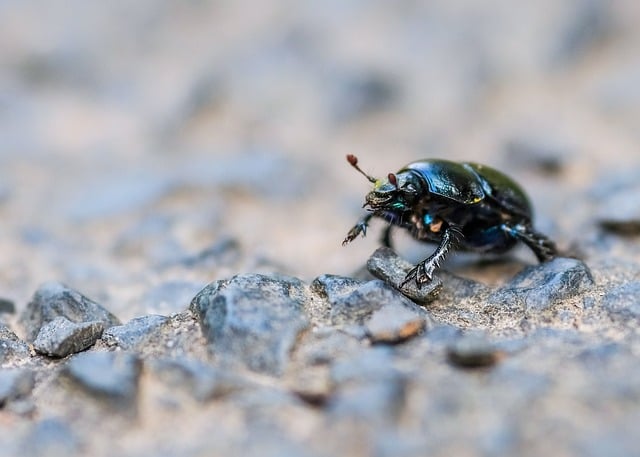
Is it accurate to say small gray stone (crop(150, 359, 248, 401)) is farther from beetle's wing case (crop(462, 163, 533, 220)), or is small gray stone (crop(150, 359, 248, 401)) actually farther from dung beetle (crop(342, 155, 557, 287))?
beetle's wing case (crop(462, 163, 533, 220))

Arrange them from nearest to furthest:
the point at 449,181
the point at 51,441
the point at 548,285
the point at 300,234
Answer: the point at 51,441 → the point at 548,285 → the point at 449,181 → the point at 300,234

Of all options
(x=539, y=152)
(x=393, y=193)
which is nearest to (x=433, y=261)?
(x=393, y=193)

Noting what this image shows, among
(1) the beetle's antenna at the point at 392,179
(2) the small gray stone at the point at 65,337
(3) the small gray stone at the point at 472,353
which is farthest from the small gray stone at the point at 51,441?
(1) the beetle's antenna at the point at 392,179

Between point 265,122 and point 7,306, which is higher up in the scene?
point 265,122

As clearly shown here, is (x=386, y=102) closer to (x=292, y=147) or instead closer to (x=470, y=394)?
(x=292, y=147)

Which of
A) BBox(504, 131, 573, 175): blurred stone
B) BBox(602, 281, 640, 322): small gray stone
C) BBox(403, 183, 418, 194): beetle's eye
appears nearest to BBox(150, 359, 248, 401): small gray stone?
BBox(403, 183, 418, 194): beetle's eye

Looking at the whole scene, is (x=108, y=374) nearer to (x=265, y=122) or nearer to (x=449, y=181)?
(x=449, y=181)

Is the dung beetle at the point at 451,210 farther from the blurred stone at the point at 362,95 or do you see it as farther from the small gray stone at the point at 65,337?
the blurred stone at the point at 362,95
